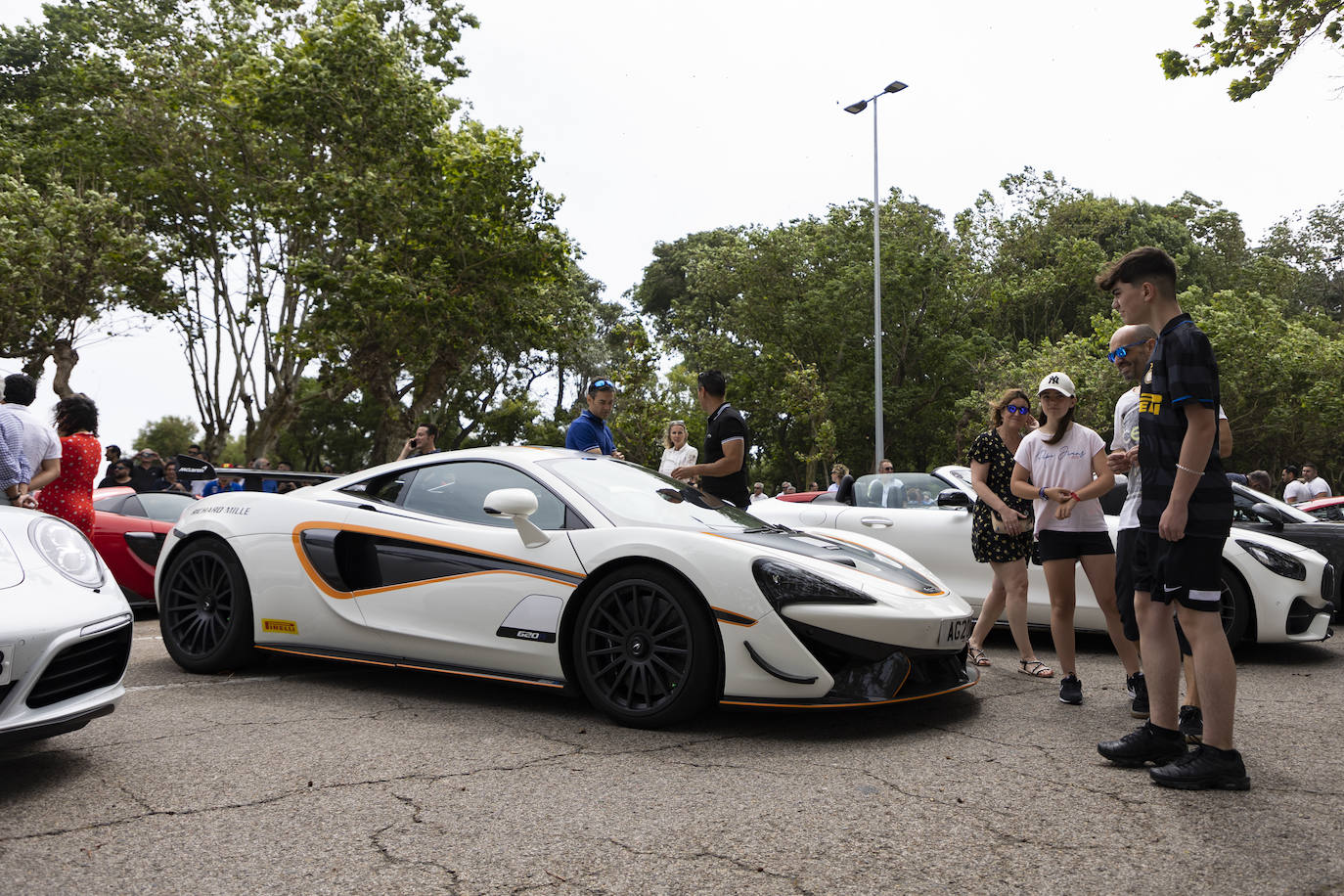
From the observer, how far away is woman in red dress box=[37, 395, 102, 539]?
254 inches

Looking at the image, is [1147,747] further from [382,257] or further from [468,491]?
[382,257]

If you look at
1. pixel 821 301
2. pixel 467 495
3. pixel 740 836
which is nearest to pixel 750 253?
pixel 821 301

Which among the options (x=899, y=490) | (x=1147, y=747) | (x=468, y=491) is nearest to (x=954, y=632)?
(x=1147, y=747)

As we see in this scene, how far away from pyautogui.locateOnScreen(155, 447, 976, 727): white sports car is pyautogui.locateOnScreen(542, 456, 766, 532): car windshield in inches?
0.6

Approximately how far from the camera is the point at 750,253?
32219mm

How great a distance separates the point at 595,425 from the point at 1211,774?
4671 mm

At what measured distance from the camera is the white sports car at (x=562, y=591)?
13.3 feet

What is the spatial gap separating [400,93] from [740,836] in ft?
64.5

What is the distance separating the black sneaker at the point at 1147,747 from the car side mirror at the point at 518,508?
239 cm

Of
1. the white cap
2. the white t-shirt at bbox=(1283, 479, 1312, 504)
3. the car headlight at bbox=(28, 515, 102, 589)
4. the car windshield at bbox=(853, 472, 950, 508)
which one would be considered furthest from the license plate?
the white t-shirt at bbox=(1283, 479, 1312, 504)

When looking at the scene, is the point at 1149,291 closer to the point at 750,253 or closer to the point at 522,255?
the point at 522,255

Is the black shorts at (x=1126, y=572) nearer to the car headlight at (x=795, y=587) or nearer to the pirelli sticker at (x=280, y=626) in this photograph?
the car headlight at (x=795, y=587)

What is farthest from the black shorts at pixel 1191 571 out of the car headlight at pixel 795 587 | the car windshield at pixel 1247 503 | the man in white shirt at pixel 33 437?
the man in white shirt at pixel 33 437

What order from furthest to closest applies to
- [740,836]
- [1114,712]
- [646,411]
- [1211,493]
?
[646,411] → [1114,712] → [1211,493] → [740,836]
